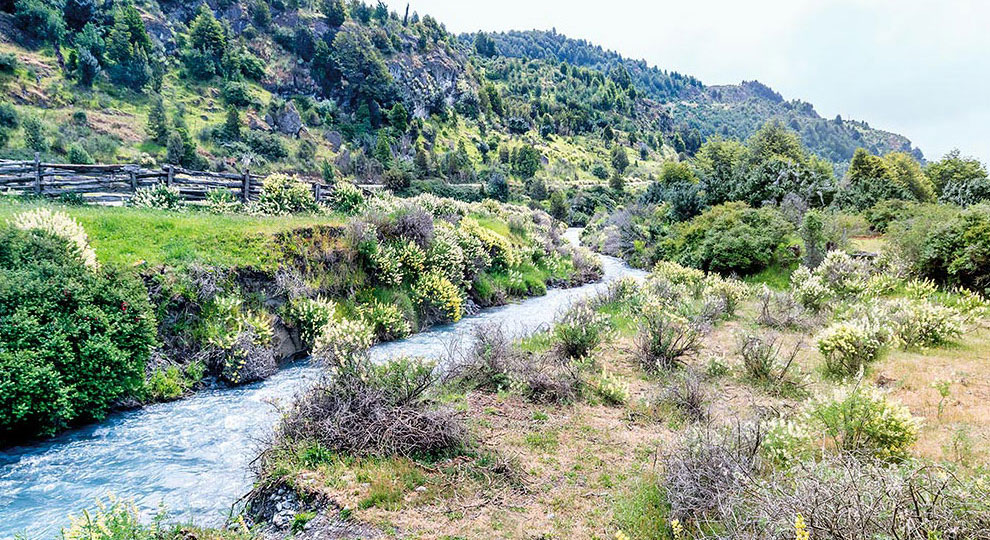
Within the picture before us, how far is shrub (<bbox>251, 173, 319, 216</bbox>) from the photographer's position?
59.3 feet

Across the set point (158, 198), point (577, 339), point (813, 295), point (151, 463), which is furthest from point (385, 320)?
point (813, 295)

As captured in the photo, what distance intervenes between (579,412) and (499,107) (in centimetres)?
9233

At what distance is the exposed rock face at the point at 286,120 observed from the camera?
2329 inches

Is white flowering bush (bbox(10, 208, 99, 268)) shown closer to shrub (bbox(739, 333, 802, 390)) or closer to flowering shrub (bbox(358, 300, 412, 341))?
flowering shrub (bbox(358, 300, 412, 341))

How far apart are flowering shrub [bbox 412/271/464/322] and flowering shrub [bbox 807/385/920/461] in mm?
12098

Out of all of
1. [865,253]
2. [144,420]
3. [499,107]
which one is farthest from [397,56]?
[144,420]

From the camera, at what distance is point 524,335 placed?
566 inches

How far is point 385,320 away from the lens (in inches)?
585

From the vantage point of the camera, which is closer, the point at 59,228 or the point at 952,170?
the point at 59,228

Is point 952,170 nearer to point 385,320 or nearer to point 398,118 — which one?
point 385,320

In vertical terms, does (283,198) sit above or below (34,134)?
below

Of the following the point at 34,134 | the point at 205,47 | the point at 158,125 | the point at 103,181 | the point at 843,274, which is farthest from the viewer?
the point at 205,47

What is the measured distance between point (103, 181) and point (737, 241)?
88.7ft

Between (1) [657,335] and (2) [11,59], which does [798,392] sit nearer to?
(1) [657,335]
